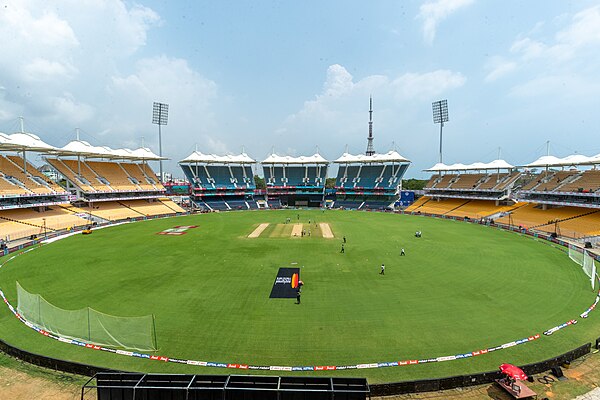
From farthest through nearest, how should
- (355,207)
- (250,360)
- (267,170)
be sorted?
(267,170)
(355,207)
(250,360)

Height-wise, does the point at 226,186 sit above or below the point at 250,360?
above

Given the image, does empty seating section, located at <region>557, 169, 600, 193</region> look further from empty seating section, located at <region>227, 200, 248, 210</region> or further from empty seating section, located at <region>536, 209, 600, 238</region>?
empty seating section, located at <region>227, 200, 248, 210</region>

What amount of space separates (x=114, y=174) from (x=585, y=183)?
90.7m

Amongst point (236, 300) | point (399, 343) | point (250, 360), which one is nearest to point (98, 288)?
point (236, 300)

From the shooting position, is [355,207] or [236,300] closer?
[236,300]

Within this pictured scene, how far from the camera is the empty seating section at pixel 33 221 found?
40.3 m

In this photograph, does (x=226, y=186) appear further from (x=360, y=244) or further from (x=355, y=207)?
(x=360, y=244)

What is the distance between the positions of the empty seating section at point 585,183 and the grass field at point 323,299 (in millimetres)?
19474

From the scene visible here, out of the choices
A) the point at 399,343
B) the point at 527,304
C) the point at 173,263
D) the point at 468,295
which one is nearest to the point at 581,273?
the point at 527,304

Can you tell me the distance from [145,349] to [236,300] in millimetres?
6199

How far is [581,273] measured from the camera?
24.9 m

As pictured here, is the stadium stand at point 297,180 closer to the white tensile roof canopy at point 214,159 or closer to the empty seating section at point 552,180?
the white tensile roof canopy at point 214,159

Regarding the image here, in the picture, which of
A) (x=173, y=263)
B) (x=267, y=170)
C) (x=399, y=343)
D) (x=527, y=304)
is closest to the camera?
(x=399, y=343)

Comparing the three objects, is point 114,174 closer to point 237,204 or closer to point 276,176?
point 237,204
